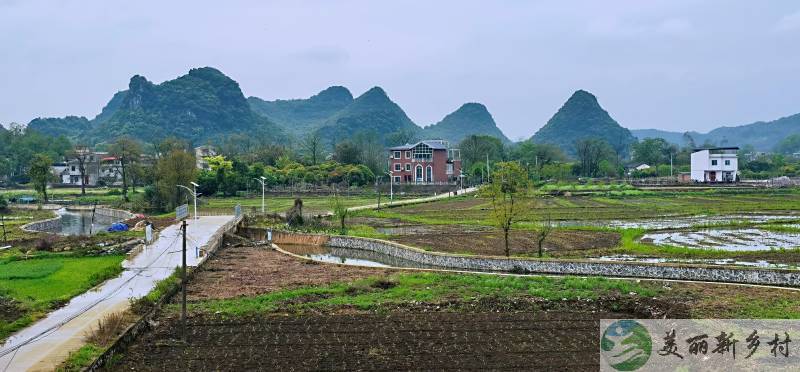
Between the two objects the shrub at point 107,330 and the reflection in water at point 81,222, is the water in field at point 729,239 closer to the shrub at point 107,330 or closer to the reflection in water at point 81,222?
the shrub at point 107,330

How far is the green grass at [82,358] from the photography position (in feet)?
44.3

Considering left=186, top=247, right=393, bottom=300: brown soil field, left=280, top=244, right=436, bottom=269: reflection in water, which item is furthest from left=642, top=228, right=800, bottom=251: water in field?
left=186, top=247, right=393, bottom=300: brown soil field

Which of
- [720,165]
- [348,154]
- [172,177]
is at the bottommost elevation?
[172,177]

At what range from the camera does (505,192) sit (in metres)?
32.6

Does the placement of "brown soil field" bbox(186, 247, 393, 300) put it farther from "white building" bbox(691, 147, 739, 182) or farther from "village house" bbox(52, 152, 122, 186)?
"village house" bbox(52, 152, 122, 186)

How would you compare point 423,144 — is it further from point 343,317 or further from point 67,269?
point 343,317

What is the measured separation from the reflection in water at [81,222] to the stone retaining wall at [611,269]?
31813 millimetres

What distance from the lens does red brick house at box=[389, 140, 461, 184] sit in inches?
3627

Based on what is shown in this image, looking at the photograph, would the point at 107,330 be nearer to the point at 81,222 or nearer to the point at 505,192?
the point at 505,192

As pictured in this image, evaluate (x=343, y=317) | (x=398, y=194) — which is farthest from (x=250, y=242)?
(x=398, y=194)

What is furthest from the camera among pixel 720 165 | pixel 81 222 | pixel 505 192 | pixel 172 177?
pixel 720 165

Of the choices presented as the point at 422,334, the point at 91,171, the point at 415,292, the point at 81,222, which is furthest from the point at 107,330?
the point at 91,171

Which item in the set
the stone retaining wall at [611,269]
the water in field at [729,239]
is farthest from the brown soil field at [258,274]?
the water in field at [729,239]

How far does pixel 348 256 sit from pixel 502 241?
8359mm
